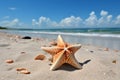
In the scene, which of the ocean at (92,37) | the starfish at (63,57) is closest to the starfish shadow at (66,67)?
the starfish at (63,57)

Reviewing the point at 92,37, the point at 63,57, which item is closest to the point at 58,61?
the point at 63,57

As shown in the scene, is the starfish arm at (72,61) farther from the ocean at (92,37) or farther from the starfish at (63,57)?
the ocean at (92,37)

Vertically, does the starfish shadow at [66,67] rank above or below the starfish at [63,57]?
below

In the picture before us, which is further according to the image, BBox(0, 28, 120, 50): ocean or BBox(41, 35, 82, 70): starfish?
BBox(0, 28, 120, 50): ocean

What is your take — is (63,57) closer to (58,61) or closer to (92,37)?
(58,61)

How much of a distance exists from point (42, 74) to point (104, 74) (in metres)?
0.76

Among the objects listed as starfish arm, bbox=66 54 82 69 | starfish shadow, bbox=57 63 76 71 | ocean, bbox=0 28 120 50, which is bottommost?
ocean, bbox=0 28 120 50

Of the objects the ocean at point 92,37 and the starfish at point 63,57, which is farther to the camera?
the ocean at point 92,37

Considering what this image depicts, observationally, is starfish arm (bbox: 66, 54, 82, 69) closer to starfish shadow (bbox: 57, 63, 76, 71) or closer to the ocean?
starfish shadow (bbox: 57, 63, 76, 71)

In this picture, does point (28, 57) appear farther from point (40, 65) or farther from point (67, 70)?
point (67, 70)

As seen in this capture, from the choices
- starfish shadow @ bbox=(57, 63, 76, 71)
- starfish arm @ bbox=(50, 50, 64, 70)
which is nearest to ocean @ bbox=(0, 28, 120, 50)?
starfish shadow @ bbox=(57, 63, 76, 71)

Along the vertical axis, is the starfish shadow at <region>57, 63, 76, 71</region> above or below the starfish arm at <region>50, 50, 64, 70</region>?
below

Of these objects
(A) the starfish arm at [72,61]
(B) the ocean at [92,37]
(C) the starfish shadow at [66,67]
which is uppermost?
(A) the starfish arm at [72,61]

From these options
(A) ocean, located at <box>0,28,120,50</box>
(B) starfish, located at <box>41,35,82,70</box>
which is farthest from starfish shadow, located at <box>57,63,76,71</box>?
(A) ocean, located at <box>0,28,120,50</box>
